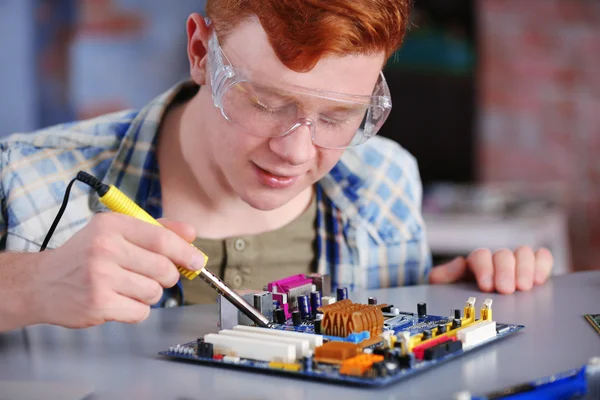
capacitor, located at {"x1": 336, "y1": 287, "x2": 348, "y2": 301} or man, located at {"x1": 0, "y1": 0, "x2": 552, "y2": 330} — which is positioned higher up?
man, located at {"x1": 0, "y1": 0, "x2": 552, "y2": 330}

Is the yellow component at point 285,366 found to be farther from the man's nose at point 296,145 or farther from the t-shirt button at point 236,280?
the t-shirt button at point 236,280

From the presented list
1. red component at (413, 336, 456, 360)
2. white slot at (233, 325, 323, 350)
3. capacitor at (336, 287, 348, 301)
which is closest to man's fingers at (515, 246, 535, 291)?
capacitor at (336, 287, 348, 301)

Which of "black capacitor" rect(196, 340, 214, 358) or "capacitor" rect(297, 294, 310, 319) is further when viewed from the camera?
"capacitor" rect(297, 294, 310, 319)

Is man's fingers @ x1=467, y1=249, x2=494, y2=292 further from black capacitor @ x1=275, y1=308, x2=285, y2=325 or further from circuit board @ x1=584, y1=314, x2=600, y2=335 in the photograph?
black capacitor @ x1=275, y1=308, x2=285, y2=325

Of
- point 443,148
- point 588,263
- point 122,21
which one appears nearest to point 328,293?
point 122,21

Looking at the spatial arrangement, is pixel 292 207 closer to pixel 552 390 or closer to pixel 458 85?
pixel 552 390

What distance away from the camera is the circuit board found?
3.54ft

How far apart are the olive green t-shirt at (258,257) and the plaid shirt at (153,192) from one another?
0.03 metres

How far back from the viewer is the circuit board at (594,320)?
1079 mm

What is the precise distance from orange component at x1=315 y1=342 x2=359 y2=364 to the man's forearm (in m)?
0.40

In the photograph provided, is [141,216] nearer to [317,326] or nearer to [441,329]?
[317,326]

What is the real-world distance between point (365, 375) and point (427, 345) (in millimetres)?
127

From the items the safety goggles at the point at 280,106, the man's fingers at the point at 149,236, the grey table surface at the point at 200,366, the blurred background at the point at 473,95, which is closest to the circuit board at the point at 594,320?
the grey table surface at the point at 200,366

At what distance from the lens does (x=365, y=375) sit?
0.83 meters
